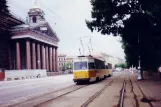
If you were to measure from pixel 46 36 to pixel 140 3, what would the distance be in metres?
68.7

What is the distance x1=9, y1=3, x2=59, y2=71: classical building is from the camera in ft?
271

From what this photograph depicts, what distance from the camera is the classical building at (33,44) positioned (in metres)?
82.6

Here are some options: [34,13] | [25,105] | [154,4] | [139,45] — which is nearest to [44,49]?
[34,13]

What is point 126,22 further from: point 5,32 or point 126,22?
point 5,32

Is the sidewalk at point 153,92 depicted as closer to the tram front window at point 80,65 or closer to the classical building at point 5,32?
the tram front window at point 80,65

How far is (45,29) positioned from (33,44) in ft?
32.2

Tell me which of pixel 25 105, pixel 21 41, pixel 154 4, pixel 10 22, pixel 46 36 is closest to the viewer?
pixel 25 105

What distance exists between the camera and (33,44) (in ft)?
282

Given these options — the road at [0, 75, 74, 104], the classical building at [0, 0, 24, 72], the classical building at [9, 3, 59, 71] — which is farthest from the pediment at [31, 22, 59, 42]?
the road at [0, 75, 74, 104]

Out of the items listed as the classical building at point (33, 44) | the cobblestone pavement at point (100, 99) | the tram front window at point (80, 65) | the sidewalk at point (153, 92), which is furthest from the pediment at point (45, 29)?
the cobblestone pavement at point (100, 99)

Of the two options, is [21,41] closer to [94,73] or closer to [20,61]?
[20,61]

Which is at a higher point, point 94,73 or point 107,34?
point 107,34

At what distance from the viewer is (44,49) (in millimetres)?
100000

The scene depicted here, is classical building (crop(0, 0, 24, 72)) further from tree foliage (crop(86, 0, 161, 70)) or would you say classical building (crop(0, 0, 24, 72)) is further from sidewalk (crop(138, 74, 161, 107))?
sidewalk (crop(138, 74, 161, 107))
